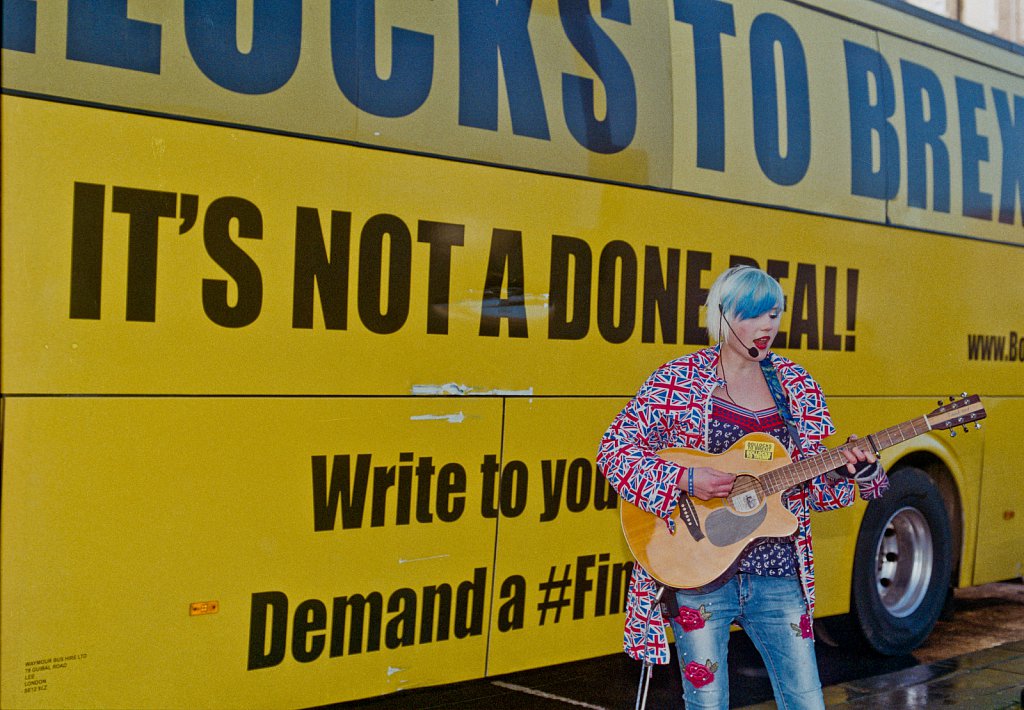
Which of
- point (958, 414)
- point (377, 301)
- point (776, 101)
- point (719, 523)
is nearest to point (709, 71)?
point (776, 101)

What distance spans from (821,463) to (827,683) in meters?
3.15

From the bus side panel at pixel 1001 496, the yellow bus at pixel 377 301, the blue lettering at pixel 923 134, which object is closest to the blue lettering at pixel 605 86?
the yellow bus at pixel 377 301

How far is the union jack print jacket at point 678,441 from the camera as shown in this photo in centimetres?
369

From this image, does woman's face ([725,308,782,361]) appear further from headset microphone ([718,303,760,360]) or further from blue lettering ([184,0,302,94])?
blue lettering ([184,0,302,94])

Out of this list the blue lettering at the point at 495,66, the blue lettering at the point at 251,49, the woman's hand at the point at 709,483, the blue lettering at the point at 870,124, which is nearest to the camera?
the woman's hand at the point at 709,483

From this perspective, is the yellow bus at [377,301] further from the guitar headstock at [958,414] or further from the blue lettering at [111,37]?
the guitar headstock at [958,414]

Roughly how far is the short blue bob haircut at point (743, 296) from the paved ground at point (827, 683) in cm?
233

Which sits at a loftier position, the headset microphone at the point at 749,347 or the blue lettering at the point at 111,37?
the blue lettering at the point at 111,37

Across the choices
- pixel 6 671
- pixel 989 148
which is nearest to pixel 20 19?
pixel 6 671

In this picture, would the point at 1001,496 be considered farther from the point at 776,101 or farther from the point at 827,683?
the point at 776,101

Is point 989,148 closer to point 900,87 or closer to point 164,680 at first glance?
point 900,87

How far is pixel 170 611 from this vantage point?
13.6ft

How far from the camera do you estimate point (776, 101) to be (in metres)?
6.06

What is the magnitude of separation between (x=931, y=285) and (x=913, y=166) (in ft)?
2.34
